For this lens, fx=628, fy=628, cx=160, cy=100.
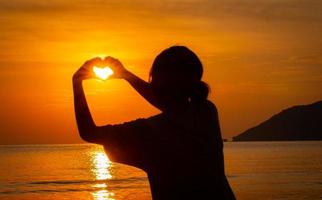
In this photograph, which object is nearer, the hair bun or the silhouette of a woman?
the silhouette of a woman

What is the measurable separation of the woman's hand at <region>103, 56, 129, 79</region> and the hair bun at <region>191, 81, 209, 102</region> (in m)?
0.29

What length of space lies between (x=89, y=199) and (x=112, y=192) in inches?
203

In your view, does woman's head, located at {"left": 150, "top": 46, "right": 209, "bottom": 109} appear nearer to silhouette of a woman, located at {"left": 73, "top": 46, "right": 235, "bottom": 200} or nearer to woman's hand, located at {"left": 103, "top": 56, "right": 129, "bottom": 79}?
silhouette of a woman, located at {"left": 73, "top": 46, "right": 235, "bottom": 200}

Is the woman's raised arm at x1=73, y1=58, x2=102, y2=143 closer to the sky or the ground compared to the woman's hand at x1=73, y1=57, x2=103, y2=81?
closer to the ground

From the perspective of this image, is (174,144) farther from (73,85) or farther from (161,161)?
(73,85)

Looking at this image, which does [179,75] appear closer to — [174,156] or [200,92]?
[200,92]

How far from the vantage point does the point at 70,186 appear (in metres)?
50.4

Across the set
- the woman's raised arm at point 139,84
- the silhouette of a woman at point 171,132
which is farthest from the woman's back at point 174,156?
the woman's raised arm at point 139,84

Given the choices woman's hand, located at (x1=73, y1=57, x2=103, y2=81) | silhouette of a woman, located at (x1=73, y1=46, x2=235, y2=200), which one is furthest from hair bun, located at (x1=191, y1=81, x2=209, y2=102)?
woman's hand, located at (x1=73, y1=57, x2=103, y2=81)

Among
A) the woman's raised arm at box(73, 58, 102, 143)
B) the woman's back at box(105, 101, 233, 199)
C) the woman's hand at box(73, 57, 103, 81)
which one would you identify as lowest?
the woman's back at box(105, 101, 233, 199)

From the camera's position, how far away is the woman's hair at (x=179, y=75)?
2.51 m

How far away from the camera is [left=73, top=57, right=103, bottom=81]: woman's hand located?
7.63 feet

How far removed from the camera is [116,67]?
2.45 meters

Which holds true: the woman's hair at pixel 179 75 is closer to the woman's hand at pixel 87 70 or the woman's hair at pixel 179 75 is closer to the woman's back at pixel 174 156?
the woman's back at pixel 174 156
